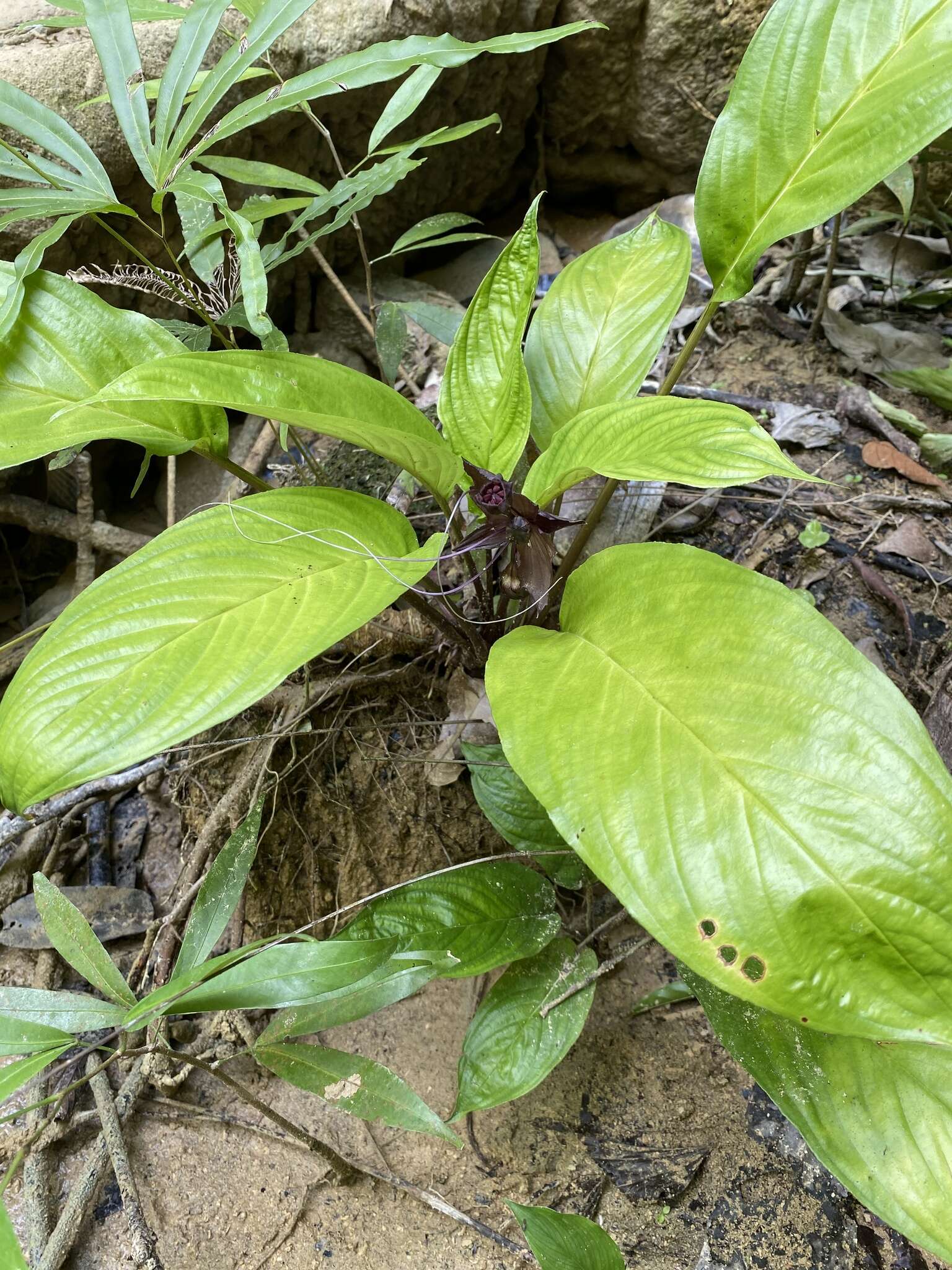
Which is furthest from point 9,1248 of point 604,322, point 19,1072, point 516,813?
point 604,322

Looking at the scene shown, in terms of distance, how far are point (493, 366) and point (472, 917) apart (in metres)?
0.70

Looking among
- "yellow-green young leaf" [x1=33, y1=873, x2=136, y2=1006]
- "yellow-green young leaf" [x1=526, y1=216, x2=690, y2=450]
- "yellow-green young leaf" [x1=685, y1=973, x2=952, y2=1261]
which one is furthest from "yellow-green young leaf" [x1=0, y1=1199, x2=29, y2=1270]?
"yellow-green young leaf" [x1=526, y1=216, x2=690, y2=450]

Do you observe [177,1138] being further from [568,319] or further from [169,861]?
[568,319]

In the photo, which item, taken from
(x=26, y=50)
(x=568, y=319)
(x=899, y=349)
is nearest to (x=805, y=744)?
(x=568, y=319)

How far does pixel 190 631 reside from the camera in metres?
0.74

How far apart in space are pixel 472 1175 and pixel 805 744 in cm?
74

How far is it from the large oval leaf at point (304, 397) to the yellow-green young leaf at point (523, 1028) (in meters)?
0.62

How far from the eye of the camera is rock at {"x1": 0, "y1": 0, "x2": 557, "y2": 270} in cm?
129

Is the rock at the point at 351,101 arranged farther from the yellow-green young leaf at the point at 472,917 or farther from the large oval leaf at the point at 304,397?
the yellow-green young leaf at the point at 472,917

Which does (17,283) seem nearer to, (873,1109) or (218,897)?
(218,897)

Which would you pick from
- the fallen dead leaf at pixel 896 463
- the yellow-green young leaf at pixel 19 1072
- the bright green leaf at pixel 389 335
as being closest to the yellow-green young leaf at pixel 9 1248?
the yellow-green young leaf at pixel 19 1072

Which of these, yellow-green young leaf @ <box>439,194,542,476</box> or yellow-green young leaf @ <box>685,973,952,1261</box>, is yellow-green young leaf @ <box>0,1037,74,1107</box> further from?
yellow-green young leaf @ <box>439,194,542,476</box>

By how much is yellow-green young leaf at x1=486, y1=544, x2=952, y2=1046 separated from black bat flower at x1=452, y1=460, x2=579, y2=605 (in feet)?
0.54

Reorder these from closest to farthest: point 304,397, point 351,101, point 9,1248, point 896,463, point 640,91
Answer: point 9,1248, point 304,397, point 896,463, point 351,101, point 640,91
